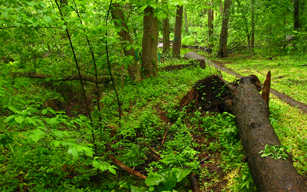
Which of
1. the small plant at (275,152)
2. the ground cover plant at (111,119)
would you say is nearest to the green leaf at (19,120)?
the ground cover plant at (111,119)

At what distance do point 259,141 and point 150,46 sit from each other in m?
6.16

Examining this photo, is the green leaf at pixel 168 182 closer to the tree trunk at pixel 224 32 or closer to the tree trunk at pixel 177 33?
the tree trunk at pixel 177 33

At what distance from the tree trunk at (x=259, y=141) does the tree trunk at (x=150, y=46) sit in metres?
4.29

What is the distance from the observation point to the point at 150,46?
26.8 feet

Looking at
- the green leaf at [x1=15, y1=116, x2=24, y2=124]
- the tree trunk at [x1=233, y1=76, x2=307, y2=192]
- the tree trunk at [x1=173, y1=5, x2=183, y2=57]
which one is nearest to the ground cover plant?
the green leaf at [x1=15, y1=116, x2=24, y2=124]

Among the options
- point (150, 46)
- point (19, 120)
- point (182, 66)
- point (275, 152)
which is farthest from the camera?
point (182, 66)

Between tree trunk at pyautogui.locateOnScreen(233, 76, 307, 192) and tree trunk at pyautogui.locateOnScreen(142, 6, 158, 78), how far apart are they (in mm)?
4292

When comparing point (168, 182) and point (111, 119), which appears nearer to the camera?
point (168, 182)

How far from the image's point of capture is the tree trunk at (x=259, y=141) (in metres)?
2.31

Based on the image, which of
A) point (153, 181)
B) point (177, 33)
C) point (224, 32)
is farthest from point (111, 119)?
point (224, 32)

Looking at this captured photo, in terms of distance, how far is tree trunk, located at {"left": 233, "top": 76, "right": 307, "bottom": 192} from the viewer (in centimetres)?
231

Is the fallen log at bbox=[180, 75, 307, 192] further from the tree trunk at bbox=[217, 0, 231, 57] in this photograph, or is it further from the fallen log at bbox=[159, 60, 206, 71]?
the tree trunk at bbox=[217, 0, 231, 57]

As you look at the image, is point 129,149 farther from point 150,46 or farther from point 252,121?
point 150,46

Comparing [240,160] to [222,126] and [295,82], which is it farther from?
[295,82]
